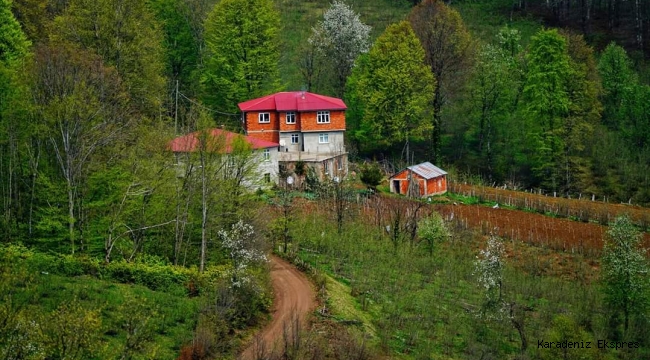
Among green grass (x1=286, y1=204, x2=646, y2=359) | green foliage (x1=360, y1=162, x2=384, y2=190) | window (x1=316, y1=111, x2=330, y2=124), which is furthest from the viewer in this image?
window (x1=316, y1=111, x2=330, y2=124)

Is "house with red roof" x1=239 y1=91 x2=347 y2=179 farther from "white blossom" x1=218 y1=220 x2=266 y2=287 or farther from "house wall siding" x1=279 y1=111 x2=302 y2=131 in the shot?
"white blossom" x1=218 y1=220 x2=266 y2=287

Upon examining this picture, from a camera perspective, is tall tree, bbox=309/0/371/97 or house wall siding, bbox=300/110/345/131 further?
tall tree, bbox=309/0/371/97

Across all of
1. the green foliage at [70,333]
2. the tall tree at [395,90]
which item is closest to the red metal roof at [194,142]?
the green foliage at [70,333]

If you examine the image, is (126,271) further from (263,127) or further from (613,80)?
(613,80)

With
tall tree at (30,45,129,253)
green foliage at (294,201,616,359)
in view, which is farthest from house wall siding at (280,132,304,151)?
tall tree at (30,45,129,253)

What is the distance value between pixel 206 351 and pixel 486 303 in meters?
12.2

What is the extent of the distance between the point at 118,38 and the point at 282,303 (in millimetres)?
20772

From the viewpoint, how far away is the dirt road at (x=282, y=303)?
80.1ft

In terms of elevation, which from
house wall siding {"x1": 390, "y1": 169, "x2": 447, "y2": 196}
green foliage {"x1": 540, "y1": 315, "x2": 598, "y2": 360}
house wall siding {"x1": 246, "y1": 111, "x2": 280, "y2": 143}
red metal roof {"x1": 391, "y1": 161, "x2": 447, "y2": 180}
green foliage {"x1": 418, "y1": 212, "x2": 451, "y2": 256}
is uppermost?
house wall siding {"x1": 246, "y1": 111, "x2": 280, "y2": 143}

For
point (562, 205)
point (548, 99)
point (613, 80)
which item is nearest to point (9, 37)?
point (562, 205)

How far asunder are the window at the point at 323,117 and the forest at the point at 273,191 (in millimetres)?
4124

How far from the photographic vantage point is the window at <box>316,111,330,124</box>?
2179 inches

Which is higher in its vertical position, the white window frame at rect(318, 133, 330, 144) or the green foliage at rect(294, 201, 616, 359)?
the white window frame at rect(318, 133, 330, 144)

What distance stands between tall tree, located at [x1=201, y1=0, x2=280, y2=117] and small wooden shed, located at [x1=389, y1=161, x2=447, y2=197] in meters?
14.3
